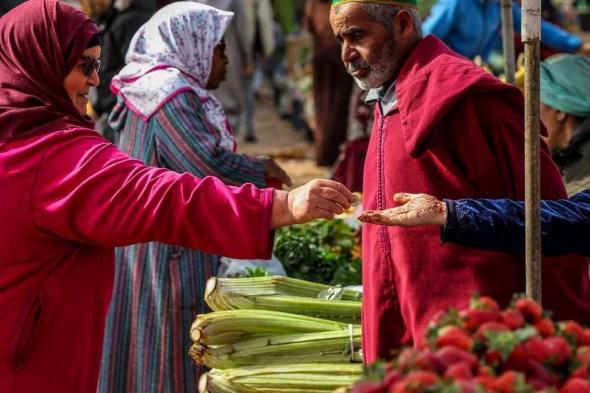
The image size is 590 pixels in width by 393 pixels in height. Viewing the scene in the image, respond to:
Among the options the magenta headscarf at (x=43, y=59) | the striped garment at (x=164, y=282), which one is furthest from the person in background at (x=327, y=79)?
the magenta headscarf at (x=43, y=59)

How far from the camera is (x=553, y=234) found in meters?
2.99

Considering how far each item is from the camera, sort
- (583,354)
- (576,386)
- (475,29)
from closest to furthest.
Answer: (576,386), (583,354), (475,29)

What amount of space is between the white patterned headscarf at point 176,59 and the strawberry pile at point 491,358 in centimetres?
272

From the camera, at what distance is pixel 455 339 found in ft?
7.06

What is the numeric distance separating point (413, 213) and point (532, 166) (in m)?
0.32

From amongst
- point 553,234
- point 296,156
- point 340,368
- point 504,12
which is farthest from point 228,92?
point 553,234

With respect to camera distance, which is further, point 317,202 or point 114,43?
point 114,43

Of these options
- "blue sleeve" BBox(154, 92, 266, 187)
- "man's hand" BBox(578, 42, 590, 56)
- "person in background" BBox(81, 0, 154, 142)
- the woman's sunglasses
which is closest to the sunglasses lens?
the woman's sunglasses

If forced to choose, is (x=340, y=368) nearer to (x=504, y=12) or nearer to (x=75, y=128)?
(x=75, y=128)

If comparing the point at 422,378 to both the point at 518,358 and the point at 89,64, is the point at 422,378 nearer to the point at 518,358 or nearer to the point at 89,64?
the point at 518,358

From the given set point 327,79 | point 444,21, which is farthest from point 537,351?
point 327,79

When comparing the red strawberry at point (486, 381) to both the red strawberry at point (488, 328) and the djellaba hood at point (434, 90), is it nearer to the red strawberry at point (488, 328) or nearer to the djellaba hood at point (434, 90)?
the red strawberry at point (488, 328)

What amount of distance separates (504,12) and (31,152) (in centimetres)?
258

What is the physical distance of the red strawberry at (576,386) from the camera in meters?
2.06
